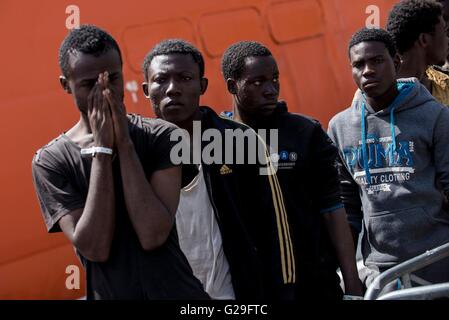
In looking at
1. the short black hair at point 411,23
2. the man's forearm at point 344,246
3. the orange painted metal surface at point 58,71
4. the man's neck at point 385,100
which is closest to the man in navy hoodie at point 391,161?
the man's neck at point 385,100

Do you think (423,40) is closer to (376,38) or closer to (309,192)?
(376,38)

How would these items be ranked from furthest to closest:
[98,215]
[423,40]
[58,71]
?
[58,71]
[423,40]
[98,215]

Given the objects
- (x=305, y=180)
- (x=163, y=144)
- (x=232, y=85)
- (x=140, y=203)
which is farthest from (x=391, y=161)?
(x=140, y=203)

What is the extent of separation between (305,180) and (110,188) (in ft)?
3.80

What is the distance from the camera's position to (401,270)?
2770 millimetres

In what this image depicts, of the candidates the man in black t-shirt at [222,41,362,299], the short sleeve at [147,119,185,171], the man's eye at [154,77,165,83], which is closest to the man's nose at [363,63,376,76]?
the man in black t-shirt at [222,41,362,299]

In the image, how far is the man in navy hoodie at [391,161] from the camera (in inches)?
133

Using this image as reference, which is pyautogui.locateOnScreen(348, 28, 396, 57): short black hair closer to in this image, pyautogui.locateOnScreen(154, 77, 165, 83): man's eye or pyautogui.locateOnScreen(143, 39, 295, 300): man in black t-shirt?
pyautogui.locateOnScreen(143, 39, 295, 300): man in black t-shirt

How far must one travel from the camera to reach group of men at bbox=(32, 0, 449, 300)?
2.41 meters

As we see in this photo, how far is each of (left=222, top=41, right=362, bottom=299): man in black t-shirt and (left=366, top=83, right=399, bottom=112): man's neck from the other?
1.12ft

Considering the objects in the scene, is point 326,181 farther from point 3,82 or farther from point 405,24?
point 3,82

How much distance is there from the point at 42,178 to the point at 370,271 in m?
1.61

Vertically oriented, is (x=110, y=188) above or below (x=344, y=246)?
above

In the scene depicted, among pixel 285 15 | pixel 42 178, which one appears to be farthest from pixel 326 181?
pixel 285 15
